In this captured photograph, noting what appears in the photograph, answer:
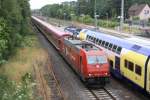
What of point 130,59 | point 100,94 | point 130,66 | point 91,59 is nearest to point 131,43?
point 130,59

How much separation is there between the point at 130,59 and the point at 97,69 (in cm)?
236

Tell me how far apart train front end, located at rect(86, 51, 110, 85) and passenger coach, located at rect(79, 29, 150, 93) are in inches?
49.9

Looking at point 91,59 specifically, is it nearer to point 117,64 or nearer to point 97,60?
point 97,60

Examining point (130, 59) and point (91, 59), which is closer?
point (130, 59)

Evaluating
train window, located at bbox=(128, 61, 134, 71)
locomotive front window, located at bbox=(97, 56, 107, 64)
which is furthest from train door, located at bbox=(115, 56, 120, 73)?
train window, located at bbox=(128, 61, 134, 71)

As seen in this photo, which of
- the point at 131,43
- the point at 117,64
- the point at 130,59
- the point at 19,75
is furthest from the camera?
the point at 117,64

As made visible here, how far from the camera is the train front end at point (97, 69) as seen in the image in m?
25.2

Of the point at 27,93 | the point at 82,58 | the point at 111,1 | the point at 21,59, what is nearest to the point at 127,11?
the point at 111,1

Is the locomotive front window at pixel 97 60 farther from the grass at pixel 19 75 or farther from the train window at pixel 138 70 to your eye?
the grass at pixel 19 75

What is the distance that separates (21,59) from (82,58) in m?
10.5

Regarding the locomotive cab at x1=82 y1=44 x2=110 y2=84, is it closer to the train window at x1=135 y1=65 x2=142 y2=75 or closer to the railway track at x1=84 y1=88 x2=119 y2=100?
the railway track at x1=84 y1=88 x2=119 y2=100

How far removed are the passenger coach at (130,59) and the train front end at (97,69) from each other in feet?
4.16

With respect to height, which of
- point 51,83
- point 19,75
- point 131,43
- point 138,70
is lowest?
point 51,83

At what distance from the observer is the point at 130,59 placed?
24.1m
